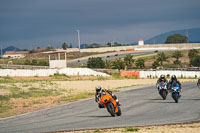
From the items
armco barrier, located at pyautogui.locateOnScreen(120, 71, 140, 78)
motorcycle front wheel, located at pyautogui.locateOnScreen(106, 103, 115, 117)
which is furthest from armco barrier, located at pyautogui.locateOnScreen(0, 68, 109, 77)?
motorcycle front wheel, located at pyautogui.locateOnScreen(106, 103, 115, 117)

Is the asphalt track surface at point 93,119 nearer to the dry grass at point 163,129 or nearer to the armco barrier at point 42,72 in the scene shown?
the dry grass at point 163,129

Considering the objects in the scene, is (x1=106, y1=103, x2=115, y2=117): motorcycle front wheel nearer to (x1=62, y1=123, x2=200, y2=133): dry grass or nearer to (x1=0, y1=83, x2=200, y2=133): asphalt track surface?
(x1=0, y1=83, x2=200, y2=133): asphalt track surface

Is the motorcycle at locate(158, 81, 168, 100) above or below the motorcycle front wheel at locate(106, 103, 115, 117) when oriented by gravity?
above

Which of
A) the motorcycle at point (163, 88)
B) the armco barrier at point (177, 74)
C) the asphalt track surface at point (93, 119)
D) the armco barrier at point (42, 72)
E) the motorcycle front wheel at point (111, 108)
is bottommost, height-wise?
the asphalt track surface at point (93, 119)

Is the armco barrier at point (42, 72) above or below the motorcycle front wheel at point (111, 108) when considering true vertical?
above

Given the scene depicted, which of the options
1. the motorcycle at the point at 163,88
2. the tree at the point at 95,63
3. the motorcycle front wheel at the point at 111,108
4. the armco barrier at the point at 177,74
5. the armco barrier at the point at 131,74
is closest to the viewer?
the motorcycle front wheel at the point at 111,108

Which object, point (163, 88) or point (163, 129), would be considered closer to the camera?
point (163, 129)

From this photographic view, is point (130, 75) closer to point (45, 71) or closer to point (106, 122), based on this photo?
point (45, 71)

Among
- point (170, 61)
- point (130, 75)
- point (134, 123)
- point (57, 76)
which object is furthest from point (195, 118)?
point (170, 61)

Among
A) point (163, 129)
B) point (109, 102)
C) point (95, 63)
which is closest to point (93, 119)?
point (109, 102)

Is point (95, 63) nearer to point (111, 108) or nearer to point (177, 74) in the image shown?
point (177, 74)

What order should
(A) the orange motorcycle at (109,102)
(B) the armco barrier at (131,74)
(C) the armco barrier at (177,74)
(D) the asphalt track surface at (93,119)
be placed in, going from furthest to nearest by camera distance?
(B) the armco barrier at (131,74) → (C) the armco barrier at (177,74) → (A) the orange motorcycle at (109,102) → (D) the asphalt track surface at (93,119)

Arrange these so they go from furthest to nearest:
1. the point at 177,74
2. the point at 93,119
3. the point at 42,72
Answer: the point at 177,74 → the point at 42,72 → the point at 93,119

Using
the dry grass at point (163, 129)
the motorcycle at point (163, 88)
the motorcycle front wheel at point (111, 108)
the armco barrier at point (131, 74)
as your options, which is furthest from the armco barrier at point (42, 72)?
the dry grass at point (163, 129)
